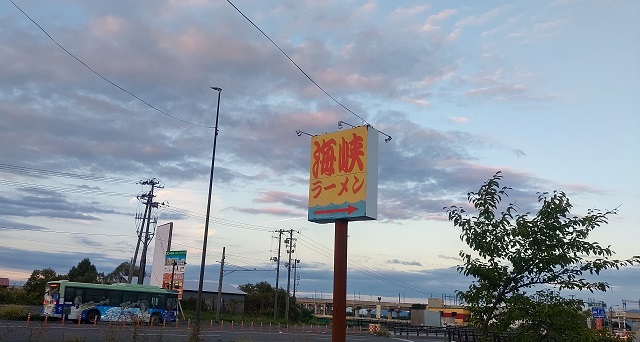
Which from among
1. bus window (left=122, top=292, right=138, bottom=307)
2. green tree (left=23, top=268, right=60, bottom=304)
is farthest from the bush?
green tree (left=23, top=268, right=60, bottom=304)

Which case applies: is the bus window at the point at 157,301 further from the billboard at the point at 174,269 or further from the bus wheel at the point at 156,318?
the billboard at the point at 174,269

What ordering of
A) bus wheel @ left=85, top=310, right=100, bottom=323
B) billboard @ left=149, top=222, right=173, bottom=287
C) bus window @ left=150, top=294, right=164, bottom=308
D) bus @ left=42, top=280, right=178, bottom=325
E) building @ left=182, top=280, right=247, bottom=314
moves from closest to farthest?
bus @ left=42, top=280, right=178, bottom=325, bus wheel @ left=85, top=310, right=100, bottom=323, bus window @ left=150, top=294, right=164, bottom=308, billboard @ left=149, top=222, right=173, bottom=287, building @ left=182, top=280, right=247, bottom=314

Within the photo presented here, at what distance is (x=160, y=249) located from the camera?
5509 centimetres

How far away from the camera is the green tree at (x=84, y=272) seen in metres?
80.4

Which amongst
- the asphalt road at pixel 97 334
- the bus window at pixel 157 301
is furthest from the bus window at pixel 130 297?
the asphalt road at pixel 97 334

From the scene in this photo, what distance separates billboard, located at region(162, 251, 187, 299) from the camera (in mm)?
50438

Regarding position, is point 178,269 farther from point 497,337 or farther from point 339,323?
point 497,337

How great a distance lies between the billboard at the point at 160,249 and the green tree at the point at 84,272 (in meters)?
28.2

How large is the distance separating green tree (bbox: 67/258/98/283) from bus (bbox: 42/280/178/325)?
1672 inches

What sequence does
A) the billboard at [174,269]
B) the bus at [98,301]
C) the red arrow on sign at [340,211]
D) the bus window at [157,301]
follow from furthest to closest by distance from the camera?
the billboard at [174,269] < the bus window at [157,301] < the bus at [98,301] < the red arrow on sign at [340,211]

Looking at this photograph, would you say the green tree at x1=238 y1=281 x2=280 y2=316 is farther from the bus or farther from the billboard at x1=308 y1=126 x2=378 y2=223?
the billboard at x1=308 y1=126 x2=378 y2=223

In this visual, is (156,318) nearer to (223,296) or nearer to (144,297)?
(144,297)

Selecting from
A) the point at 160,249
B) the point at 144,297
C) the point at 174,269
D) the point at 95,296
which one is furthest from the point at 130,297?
the point at 160,249

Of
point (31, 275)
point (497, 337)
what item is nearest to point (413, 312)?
point (31, 275)
